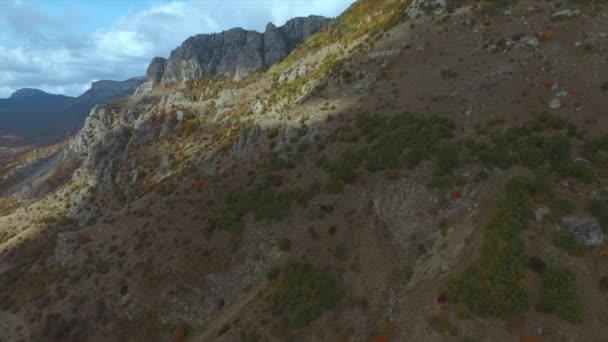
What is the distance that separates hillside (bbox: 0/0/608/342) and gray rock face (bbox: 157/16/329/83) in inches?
4298

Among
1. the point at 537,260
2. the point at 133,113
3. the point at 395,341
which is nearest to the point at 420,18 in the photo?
the point at 537,260

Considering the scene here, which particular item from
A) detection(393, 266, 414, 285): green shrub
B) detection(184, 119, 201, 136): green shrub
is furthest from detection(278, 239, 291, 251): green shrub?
detection(184, 119, 201, 136): green shrub

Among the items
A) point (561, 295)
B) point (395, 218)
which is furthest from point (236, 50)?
point (561, 295)

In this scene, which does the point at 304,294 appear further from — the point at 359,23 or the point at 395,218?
the point at 359,23

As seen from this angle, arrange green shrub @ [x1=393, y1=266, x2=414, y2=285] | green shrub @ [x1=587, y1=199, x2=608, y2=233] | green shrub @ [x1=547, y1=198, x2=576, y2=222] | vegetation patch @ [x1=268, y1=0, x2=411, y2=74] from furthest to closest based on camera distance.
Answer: vegetation patch @ [x1=268, y1=0, x2=411, y2=74] < green shrub @ [x1=393, y1=266, x2=414, y2=285] < green shrub @ [x1=547, y1=198, x2=576, y2=222] < green shrub @ [x1=587, y1=199, x2=608, y2=233]

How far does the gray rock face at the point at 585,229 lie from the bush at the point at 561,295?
2918 mm

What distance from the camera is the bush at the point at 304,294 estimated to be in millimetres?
27062

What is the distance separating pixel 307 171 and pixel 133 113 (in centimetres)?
12466

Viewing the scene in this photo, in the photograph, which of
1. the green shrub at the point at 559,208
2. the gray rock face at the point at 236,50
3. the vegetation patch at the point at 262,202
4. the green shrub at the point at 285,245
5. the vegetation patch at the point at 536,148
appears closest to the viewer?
the green shrub at the point at 559,208

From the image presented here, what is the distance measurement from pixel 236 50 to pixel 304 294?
170473mm

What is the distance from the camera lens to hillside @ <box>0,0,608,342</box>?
2234 centimetres

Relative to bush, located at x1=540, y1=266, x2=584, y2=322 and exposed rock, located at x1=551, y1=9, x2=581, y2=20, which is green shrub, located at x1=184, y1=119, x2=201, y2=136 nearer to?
exposed rock, located at x1=551, y1=9, x2=581, y2=20

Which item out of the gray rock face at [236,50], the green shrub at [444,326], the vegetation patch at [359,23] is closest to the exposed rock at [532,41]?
the vegetation patch at [359,23]

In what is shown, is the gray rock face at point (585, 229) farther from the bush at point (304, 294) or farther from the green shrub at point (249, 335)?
the green shrub at point (249, 335)
